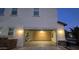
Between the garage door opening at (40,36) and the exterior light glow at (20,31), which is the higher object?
the exterior light glow at (20,31)

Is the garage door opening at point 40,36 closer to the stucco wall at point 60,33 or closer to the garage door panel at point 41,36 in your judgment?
the garage door panel at point 41,36

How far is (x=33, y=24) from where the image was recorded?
271cm

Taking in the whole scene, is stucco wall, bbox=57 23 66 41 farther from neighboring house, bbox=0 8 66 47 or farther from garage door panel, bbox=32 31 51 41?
garage door panel, bbox=32 31 51 41

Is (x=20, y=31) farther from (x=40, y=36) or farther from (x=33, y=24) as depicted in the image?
(x=40, y=36)

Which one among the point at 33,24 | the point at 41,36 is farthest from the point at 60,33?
the point at 33,24

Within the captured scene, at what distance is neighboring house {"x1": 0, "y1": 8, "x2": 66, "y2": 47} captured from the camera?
268 cm

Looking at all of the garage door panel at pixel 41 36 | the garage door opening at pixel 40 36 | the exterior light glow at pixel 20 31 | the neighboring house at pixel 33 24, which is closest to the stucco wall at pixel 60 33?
the neighboring house at pixel 33 24

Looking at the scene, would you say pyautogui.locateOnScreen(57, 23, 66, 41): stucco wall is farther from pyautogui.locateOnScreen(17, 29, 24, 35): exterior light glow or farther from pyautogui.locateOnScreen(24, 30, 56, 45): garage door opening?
pyautogui.locateOnScreen(17, 29, 24, 35): exterior light glow

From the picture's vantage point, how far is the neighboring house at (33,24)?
2.68 m

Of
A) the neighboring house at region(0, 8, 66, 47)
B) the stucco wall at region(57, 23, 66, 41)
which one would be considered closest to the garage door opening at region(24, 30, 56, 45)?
the neighboring house at region(0, 8, 66, 47)

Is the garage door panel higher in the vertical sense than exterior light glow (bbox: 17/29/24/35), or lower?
lower
